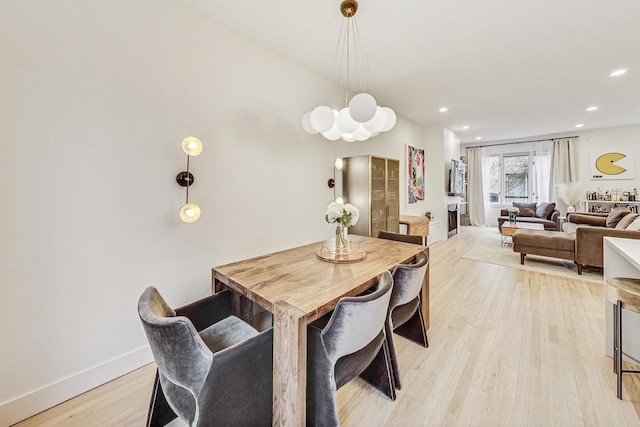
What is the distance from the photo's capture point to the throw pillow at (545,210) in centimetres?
644

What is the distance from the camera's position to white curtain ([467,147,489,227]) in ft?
26.9

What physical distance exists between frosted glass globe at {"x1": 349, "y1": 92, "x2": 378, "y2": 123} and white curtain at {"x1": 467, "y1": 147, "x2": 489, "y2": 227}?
8.12m

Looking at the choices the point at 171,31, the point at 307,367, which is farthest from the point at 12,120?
the point at 307,367

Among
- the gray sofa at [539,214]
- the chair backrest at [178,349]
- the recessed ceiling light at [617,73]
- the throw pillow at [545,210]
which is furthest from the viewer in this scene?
the throw pillow at [545,210]

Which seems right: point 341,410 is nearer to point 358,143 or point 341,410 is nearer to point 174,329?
point 174,329

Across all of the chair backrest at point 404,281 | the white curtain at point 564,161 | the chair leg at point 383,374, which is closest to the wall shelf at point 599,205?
the white curtain at point 564,161

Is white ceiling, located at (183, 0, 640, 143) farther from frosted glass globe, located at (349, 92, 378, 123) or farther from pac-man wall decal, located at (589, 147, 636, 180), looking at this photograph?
pac-man wall decal, located at (589, 147, 636, 180)

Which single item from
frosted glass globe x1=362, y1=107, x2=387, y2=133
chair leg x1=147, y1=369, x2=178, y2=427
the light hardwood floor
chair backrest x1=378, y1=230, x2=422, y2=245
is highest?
frosted glass globe x1=362, y1=107, x2=387, y2=133

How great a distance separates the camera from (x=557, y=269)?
155 inches

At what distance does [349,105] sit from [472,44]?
1917mm

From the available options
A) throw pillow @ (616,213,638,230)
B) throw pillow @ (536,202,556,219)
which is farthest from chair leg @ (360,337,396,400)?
throw pillow @ (536,202,556,219)

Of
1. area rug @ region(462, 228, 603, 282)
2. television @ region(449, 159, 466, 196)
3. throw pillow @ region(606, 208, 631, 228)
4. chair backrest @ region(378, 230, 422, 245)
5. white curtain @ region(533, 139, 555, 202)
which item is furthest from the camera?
white curtain @ region(533, 139, 555, 202)

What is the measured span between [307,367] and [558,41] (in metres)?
3.79

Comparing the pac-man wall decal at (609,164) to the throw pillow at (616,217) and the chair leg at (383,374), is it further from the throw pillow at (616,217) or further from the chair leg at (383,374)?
the chair leg at (383,374)
